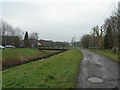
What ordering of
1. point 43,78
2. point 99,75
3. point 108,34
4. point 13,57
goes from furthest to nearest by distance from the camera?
point 108,34 < point 13,57 < point 99,75 < point 43,78

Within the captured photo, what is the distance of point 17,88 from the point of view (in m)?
5.05

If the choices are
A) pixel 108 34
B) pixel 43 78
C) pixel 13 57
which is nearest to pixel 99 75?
pixel 43 78

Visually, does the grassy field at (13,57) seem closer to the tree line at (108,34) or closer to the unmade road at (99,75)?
the unmade road at (99,75)

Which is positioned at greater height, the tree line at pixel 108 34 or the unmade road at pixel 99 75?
the tree line at pixel 108 34

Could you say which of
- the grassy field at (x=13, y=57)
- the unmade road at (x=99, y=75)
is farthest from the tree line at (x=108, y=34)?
the grassy field at (x=13, y=57)

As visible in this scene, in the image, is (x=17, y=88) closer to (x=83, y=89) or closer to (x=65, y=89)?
(x=65, y=89)

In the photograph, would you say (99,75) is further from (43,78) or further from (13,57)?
(13,57)

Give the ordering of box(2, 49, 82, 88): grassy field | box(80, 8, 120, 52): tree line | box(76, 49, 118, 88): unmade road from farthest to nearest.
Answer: box(80, 8, 120, 52): tree line < box(2, 49, 82, 88): grassy field < box(76, 49, 118, 88): unmade road

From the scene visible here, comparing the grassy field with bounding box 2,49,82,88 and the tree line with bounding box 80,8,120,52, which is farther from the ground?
the tree line with bounding box 80,8,120,52

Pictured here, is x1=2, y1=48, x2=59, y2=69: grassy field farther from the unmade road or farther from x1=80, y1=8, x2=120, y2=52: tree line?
x1=80, y1=8, x2=120, y2=52: tree line

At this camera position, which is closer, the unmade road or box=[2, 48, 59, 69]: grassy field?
the unmade road

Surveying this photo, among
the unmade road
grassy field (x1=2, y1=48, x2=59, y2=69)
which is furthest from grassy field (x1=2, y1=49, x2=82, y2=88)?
grassy field (x1=2, y1=48, x2=59, y2=69)

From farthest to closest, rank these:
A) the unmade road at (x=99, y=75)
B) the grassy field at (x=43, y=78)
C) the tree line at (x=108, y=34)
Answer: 1. the tree line at (x=108, y=34)
2. the grassy field at (x=43, y=78)
3. the unmade road at (x=99, y=75)

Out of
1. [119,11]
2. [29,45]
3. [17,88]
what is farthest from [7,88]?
[29,45]
